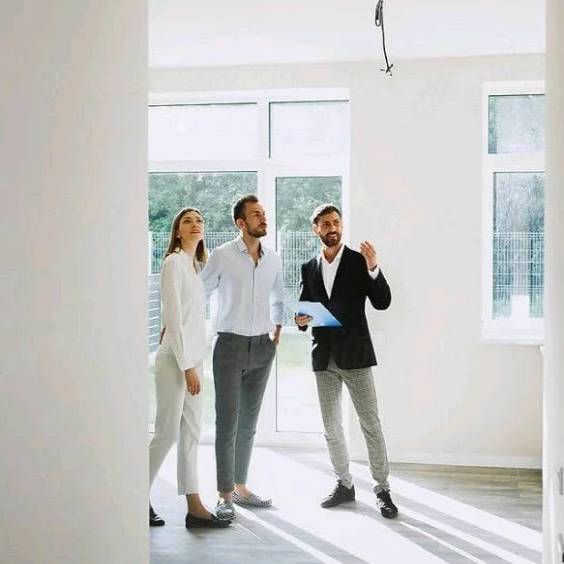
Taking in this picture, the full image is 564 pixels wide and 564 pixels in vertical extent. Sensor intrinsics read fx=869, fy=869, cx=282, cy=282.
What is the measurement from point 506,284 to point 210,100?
2396 mm

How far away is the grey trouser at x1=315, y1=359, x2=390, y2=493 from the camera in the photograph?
4.50 metres

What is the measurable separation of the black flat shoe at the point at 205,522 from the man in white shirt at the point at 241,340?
0.17ft

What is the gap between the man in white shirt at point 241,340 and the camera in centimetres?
445

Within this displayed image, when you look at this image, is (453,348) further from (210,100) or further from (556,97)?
(556,97)

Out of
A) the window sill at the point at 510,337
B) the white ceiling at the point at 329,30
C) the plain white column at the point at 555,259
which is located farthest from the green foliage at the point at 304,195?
the plain white column at the point at 555,259

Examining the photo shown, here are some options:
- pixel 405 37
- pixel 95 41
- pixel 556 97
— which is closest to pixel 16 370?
pixel 95 41

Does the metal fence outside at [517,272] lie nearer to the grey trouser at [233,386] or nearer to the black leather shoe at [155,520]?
the grey trouser at [233,386]

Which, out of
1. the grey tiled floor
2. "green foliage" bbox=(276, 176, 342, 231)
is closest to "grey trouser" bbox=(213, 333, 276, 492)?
the grey tiled floor

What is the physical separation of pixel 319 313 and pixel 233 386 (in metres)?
0.58

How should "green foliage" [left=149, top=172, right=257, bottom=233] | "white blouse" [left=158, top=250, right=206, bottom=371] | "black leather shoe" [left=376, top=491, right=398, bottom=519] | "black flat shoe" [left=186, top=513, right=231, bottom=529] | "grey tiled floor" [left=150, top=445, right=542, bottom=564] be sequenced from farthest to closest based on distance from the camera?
"green foliage" [left=149, top=172, right=257, bottom=233], "black leather shoe" [left=376, top=491, right=398, bottom=519], "black flat shoe" [left=186, top=513, right=231, bottom=529], "white blouse" [left=158, top=250, right=206, bottom=371], "grey tiled floor" [left=150, top=445, right=542, bottom=564]

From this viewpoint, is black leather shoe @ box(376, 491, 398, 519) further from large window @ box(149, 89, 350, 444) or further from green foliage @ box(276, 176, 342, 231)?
green foliage @ box(276, 176, 342, 231)

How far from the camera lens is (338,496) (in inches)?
182

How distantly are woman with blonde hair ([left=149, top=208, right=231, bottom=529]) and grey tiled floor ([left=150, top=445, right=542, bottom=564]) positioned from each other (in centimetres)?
23

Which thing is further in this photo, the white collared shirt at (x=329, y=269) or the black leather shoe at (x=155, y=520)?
the white collared shirt at (x=329, y=269)
